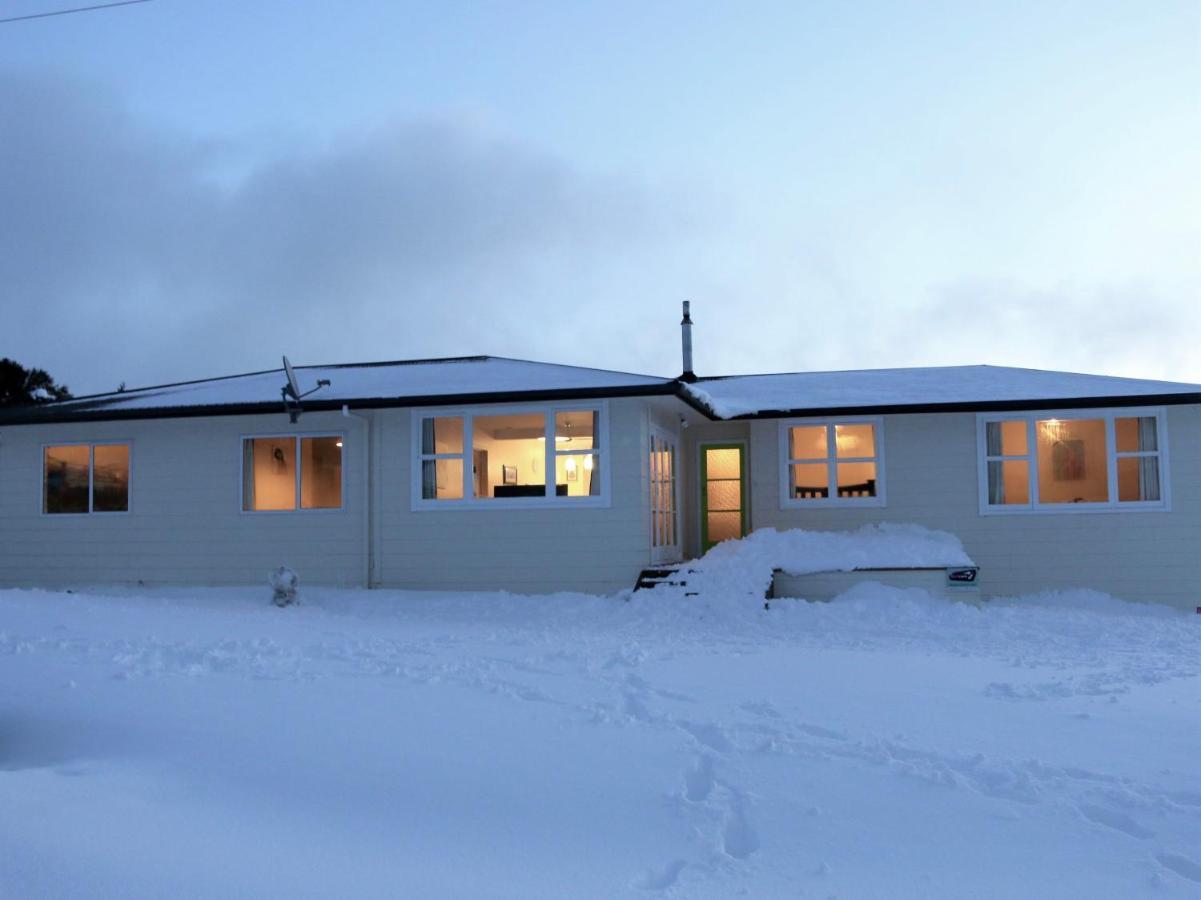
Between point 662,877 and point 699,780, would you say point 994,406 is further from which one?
point 662,877

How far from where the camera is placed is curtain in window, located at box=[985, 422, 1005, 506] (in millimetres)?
14820

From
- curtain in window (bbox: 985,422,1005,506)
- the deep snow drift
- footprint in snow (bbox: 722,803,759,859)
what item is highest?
curtain in window (bbox: 985,422,1005,506)

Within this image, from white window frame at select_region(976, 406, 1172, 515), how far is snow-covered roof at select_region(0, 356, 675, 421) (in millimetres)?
5394

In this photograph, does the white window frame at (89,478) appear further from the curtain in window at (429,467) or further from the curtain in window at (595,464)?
the curtain in window at (595,464)

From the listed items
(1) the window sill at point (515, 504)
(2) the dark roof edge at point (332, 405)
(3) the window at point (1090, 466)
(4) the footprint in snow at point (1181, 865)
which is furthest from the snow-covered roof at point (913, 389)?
(4) the footprint in snow at point (1181, 865)

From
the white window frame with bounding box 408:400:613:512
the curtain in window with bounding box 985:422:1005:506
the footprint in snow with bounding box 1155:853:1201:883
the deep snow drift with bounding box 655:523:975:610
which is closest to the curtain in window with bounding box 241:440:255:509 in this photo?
the white window frame with bounding box 408:400:613:512

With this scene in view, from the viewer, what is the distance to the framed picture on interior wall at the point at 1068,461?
16.4 meters

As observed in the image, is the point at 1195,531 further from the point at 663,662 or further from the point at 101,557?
the point at 101,557

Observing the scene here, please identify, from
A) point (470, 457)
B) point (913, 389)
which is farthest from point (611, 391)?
point (913, 389)

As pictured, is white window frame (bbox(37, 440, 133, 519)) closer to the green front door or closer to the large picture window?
the green front door

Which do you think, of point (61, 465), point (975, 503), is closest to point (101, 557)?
point (61, 465)

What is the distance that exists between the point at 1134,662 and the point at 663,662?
4.25m

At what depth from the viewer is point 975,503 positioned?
583 inches

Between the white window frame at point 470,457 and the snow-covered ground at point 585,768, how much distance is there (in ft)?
14.6
